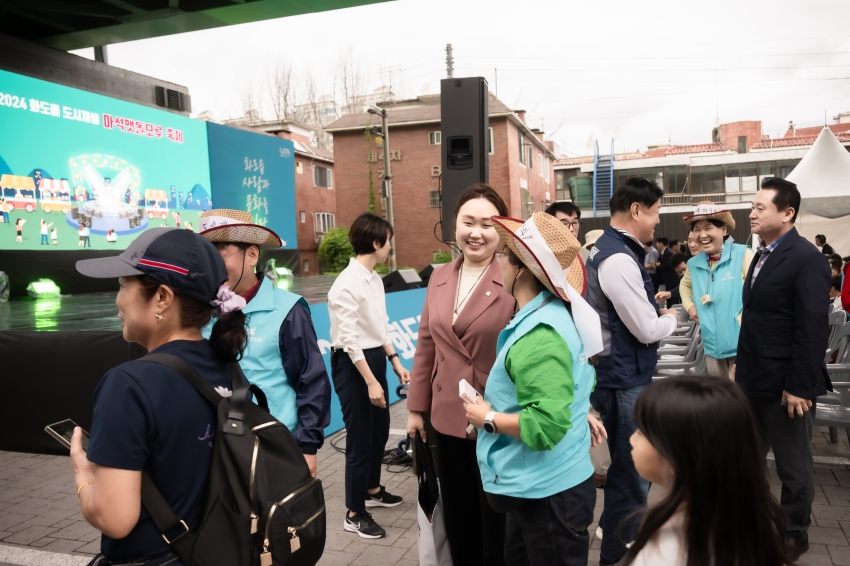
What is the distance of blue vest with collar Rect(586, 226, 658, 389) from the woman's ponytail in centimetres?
188

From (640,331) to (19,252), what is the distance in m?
13.0

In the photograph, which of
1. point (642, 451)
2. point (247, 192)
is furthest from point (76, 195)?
point (642, 451)

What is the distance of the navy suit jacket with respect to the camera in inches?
120

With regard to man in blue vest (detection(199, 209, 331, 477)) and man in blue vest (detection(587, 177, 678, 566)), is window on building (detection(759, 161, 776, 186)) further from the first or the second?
man in blue vest (detection(199, 209, 331, 477))

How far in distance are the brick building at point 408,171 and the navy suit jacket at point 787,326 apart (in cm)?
2923

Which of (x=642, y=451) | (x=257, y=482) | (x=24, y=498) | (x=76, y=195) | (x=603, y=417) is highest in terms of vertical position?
(x=76, y=195)

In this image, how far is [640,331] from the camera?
9.75 ft

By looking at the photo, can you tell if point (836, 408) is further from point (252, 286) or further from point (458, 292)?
point (252, 286)

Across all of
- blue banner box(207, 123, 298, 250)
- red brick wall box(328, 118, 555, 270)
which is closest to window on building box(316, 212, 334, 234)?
red brick wall box(328, 118, 555, 270)

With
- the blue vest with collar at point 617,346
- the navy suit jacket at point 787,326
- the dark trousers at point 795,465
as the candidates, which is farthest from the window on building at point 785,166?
the blue vest with collar at point 617,346

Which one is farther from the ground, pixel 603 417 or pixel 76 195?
pixel 76 195

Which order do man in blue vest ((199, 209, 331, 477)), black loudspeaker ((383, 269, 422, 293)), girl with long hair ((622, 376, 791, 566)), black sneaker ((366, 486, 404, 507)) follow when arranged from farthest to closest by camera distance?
black loudspeaker ((383, 269, 422, 293)) → black sneaker ((366, 486, 404, 507)) → man in blue vest ((199, 209, 331, 477)) → girl with long hair ((622, 376, 791, 566))

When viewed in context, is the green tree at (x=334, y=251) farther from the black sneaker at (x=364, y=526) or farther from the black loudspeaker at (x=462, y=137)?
the black sneaker at (x=364, y=526)

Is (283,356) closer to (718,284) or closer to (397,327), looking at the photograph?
(718,284)
